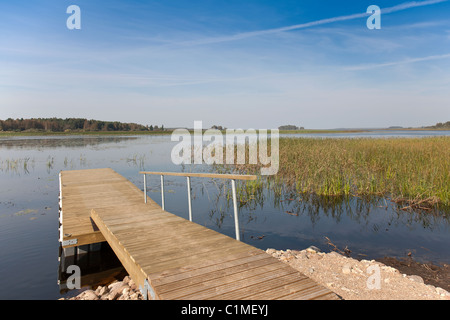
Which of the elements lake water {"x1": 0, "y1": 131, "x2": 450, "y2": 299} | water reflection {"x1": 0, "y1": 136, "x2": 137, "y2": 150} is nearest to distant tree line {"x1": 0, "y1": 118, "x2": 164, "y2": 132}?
water reflection {"x1": 0, "y1": 136, "x2": 137, "y2": 150}

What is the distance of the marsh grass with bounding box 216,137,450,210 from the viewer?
1003 cm

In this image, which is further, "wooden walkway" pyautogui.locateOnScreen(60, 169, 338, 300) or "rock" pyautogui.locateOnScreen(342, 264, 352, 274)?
"rock" pyautogui.locateOnScreen(342, 264, 352, 274)

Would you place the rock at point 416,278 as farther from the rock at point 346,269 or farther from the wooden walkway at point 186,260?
the wooden walkway at point 186,260

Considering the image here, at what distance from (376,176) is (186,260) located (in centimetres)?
1084

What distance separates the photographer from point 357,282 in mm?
4875

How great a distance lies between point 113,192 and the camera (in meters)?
9.95

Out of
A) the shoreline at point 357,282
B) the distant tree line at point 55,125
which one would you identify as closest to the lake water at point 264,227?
the shoreline at point 357,282

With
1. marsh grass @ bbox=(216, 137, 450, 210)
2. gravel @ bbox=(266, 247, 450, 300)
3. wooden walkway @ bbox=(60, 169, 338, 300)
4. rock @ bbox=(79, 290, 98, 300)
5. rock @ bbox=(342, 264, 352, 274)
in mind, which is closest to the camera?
wooden walkway @ bbox=(60, 169, 338, 300)

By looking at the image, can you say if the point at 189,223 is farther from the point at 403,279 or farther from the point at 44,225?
the point at 44,225

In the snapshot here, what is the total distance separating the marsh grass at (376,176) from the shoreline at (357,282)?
4.79 metres

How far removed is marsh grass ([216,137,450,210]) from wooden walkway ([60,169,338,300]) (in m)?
6.94

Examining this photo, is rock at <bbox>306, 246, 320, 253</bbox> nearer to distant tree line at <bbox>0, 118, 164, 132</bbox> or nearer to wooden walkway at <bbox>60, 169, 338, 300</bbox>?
wooden walkway at <bbox>60, 169, 338, 300</bbox>

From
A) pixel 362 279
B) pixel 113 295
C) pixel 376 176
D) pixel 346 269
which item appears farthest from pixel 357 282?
pixel 376 176
